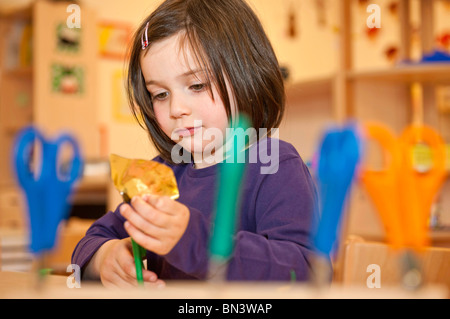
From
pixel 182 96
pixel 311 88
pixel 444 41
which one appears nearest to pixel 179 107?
pixel 182 96

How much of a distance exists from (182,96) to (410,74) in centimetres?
158

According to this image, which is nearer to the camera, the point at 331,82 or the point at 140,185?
the point at 140,185

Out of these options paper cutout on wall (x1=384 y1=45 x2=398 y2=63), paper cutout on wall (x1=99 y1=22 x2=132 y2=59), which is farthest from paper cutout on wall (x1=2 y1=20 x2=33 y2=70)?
paper cutout on wall (x1=384 y1=45 x2=398 y2=63)

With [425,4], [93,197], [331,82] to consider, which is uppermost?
[425,4]

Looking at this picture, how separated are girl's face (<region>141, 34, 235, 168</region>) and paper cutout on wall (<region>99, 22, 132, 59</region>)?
3.40m

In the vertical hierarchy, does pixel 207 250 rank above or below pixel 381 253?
above

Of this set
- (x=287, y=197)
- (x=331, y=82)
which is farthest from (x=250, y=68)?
(x=331, y=82)

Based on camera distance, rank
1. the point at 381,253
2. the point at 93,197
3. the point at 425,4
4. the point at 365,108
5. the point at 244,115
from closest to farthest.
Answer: the point at 244,115
the point at 381,253
the point at 365,108
the point at 425,4
the point at 93,197

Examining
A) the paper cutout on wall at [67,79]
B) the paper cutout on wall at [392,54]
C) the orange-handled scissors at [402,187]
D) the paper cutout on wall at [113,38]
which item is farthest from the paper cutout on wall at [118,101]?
the orange-handled scissors at [402,187]

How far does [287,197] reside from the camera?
23.9 inches

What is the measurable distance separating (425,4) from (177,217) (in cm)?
230

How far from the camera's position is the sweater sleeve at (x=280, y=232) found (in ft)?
1.65

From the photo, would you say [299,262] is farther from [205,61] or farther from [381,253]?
[381,253]

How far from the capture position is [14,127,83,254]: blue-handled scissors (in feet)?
1.14
